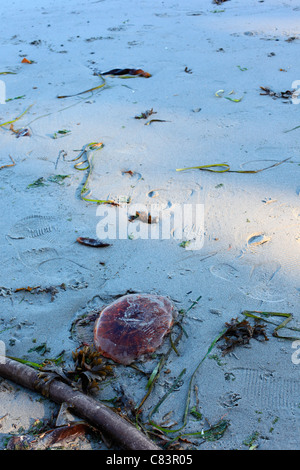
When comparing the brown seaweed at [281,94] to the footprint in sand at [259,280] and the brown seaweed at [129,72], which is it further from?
the footprint in sand at [259,280]

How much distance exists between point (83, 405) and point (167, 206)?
156 cm

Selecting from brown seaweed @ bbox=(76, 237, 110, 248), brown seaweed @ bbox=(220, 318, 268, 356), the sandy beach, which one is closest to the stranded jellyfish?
the sandy beach

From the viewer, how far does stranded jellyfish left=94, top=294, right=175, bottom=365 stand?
6.64 ft

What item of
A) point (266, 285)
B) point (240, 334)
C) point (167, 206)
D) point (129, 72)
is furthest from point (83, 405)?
point (129, 72)

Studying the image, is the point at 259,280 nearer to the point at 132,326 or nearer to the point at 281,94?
the point at 132,326

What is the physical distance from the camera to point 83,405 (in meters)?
1.74

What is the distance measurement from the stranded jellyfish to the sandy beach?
2.8 inches

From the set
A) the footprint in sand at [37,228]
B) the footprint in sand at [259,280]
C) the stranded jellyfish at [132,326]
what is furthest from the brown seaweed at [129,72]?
the stranded jellyfish at [132,326]

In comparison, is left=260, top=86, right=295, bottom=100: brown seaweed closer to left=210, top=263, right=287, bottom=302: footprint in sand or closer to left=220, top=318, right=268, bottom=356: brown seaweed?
left=210, top=263, right=287, bottom=302: footprint in sand

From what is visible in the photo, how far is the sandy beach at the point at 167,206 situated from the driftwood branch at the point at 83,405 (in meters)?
0.06

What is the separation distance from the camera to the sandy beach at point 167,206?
1.87 metres
